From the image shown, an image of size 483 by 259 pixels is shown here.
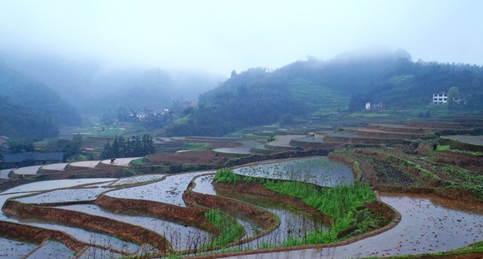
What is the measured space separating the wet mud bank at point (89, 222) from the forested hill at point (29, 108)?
150 ft

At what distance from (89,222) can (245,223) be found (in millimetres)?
6672

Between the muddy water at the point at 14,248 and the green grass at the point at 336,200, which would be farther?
the muddy water at the point at 14,248

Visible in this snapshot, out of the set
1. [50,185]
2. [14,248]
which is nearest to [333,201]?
[14,248]

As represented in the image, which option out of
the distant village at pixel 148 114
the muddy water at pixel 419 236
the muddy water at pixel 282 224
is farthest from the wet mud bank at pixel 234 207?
the distant village at pixel 148 114

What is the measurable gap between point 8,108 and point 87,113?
1802 inches

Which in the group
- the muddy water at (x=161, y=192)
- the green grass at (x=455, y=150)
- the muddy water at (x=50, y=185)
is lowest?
the muddy water at (x=50, y=185)

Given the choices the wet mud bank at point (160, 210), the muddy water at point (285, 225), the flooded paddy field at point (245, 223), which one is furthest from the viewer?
the wet mud bank at point (160, 210)

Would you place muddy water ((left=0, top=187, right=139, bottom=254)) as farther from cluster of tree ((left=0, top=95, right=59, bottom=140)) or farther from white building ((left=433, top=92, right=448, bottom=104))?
white building ((left=433, top=92, right=448, bottom=104))

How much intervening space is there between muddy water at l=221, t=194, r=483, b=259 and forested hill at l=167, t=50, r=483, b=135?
169 ft

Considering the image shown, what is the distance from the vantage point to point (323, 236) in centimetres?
1066

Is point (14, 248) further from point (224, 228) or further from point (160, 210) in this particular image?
point (224, 228)

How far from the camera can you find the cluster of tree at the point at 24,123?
6041 centimetres

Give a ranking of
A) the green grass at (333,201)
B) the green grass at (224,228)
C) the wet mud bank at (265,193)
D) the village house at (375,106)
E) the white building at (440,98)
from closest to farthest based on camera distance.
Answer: the green grass at (333,201)
the green grass at (224,228)
the wet mud bank at (265,193)
the white building at (440,98)
the village house at (375,106)

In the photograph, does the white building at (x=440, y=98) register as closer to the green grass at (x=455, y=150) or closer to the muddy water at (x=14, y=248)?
the green grass at (x=455, y=150)
